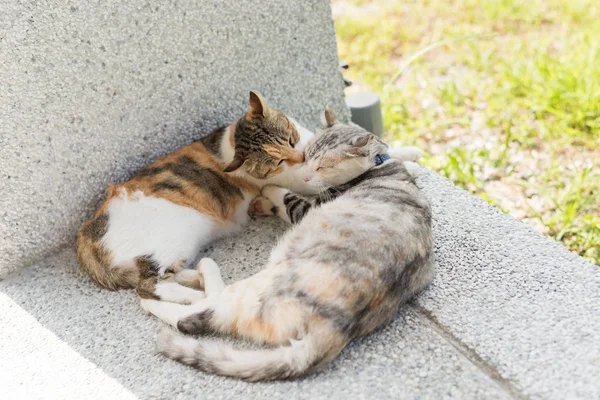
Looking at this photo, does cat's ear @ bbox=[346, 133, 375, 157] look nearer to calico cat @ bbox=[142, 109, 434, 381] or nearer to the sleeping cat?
calico cat @ bbox=[142, 109, 434, 381]

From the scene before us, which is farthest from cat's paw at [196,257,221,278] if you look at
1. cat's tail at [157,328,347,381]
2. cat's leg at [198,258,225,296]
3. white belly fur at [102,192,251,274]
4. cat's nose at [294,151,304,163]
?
cat's nose at [294,151,304,163]

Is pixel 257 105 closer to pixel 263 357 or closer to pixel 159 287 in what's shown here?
pixel 159 287

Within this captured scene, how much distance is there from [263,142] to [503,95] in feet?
6.46

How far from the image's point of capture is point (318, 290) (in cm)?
161

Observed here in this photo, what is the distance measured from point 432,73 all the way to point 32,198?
115 inches

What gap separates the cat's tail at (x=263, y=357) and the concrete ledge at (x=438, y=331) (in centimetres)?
4

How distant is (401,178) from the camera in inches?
85.2

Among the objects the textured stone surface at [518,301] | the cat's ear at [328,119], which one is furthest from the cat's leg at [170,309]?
the cat's ear at [328,119]

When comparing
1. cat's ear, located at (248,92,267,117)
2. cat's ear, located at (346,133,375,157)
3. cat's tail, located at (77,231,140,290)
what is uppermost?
cat's ear, located at (248,92,267,117)

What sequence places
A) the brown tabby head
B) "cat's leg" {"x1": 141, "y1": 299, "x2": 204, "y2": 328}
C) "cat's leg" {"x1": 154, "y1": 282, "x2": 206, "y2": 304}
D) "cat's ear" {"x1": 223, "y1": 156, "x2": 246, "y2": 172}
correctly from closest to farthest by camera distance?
"cat's leg" {"x1": 141, "y1": 299, "x2": 204, "y2": 328} → "cat's leg" {"x1": 154, "y1": 282, "x2": 206, "y2": 304} → "cat's ear" {"x1": 223, "y1": 156, "x2": 246, "y2": 172} → the brown tabby head

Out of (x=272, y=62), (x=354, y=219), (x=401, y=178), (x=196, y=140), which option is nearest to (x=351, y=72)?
(x=272, y=62)

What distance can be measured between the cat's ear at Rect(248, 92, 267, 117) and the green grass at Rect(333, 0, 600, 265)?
1.31 meters

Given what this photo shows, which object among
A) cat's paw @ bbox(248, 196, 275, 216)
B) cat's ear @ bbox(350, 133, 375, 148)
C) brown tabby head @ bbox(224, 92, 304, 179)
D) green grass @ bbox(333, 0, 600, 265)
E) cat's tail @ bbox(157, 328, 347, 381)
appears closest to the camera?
cat's tail @ bbox(157, 328, 347, 381)

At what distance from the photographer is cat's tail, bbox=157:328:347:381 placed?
1581 mm
